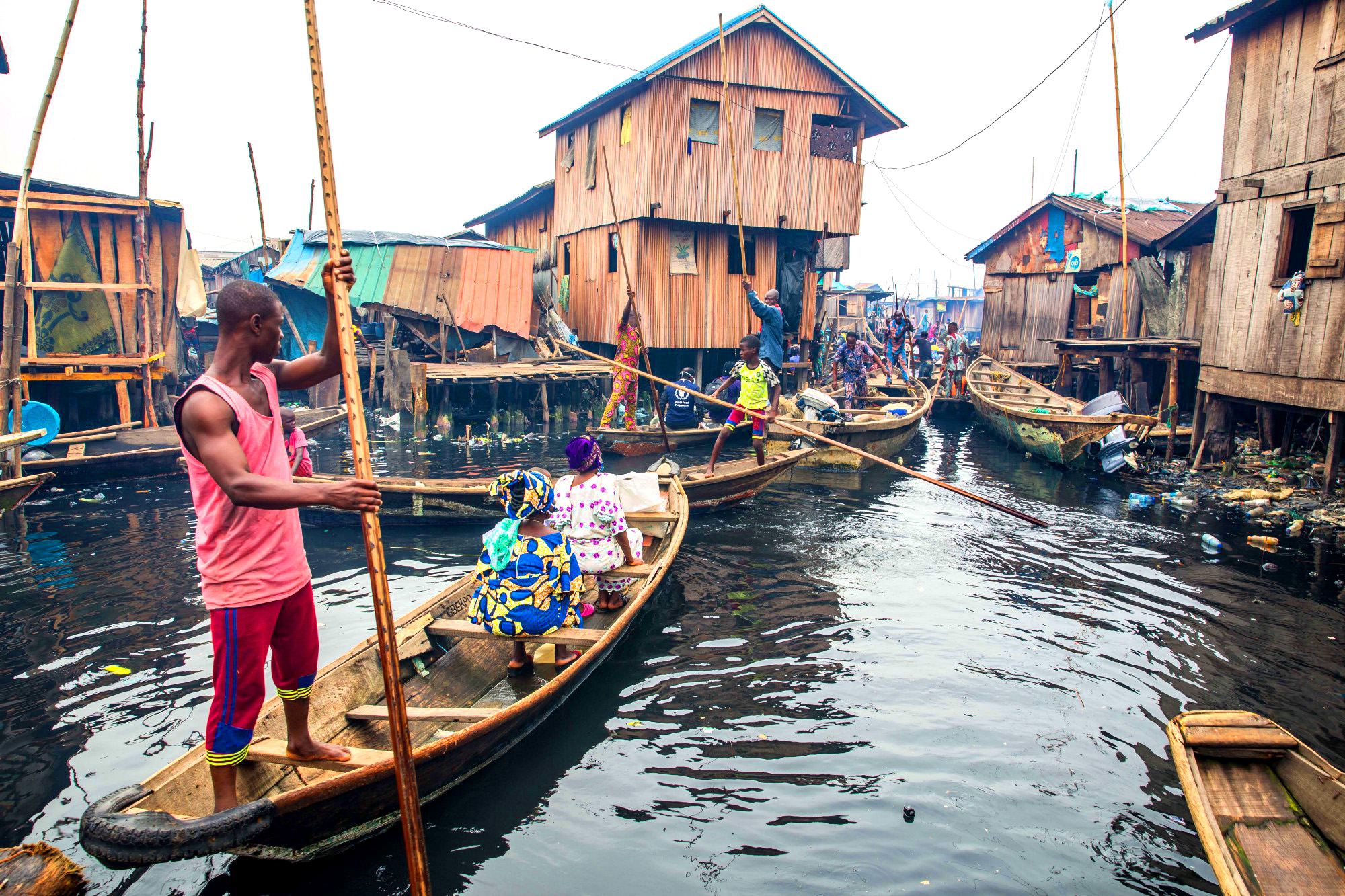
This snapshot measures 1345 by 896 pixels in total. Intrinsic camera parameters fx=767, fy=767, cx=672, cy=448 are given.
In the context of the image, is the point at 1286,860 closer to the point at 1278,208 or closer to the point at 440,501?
the point at 440,501

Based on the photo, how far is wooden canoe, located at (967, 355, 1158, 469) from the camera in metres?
12.4

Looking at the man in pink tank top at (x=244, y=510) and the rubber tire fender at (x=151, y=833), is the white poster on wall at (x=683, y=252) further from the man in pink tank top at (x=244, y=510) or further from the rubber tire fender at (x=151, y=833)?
the rubber tire fender at (x=151, y=833)

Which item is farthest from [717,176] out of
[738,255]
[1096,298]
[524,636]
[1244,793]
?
[1244,793]

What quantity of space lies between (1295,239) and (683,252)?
10484 mm

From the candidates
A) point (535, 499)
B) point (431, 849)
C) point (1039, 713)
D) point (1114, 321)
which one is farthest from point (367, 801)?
point (1114, 321)

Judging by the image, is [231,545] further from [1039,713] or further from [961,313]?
[961,313]

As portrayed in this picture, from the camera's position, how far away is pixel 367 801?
332cm

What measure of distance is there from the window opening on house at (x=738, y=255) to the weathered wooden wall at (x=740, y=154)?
0.56 metres

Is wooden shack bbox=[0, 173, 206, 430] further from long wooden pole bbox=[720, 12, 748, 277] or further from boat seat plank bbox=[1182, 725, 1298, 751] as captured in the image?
boat seat plank bbox=[1182, 725, 1298, 751]

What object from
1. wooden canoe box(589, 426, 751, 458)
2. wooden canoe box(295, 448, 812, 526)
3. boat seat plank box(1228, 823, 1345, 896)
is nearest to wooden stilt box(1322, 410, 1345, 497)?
wooden canoe box(295, 448, 812, 526)

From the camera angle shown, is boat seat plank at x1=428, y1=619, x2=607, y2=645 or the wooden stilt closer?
boat seat plank at x1=428, y1=619, x2=607, y2=645

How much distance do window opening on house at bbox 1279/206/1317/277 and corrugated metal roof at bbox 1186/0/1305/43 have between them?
2.67 m

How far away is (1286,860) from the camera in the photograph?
3131 mm

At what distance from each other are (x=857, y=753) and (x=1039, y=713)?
1.36 metres
